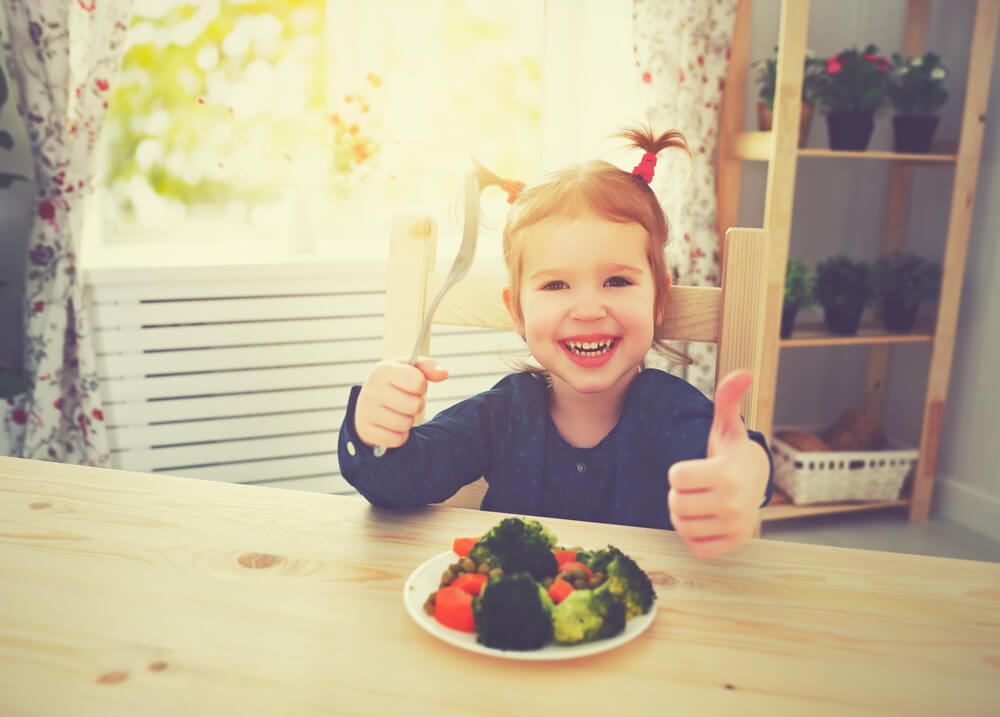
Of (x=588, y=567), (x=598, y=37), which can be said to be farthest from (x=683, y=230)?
(x=588, y=567)

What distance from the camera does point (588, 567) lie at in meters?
0.57

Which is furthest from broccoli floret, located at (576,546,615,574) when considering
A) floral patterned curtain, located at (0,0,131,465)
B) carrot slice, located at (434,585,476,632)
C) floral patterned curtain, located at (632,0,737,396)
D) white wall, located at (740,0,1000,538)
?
white wall, located at (740,0,1000,538)

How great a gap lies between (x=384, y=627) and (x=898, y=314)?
228 centimetres

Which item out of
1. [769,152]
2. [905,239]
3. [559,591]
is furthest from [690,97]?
[559,591]

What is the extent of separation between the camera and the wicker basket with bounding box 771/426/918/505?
7.48 ft

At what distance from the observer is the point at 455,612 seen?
510 millimetres

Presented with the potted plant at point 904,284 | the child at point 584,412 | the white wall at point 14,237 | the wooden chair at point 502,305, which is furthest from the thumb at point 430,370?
the potted plant at point 904,284

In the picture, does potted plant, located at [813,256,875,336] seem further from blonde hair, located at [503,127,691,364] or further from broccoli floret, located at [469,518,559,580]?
broccoli floret, located at [469,518,559,580]

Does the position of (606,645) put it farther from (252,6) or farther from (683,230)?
(252,6)

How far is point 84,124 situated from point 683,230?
175cm

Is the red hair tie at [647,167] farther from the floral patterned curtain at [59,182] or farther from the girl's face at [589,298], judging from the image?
the floral patterned curtain at [59,182]

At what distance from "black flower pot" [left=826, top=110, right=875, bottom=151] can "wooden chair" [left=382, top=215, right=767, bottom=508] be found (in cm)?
155

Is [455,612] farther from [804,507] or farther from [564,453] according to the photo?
[804,507]

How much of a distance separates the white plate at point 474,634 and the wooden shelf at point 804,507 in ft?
6.20
